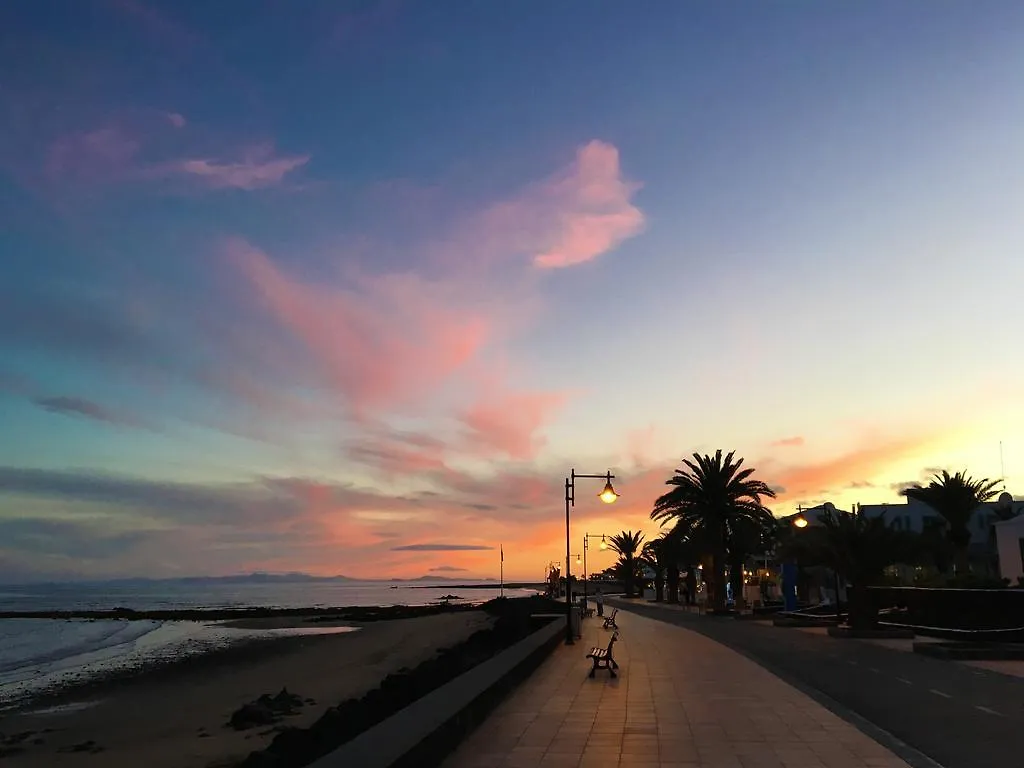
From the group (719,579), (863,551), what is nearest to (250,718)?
(863,551)

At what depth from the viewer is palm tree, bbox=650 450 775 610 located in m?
43.1

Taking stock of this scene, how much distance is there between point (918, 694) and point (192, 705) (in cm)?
2008

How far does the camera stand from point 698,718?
10.8 m

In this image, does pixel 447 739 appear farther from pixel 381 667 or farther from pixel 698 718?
pixel 381 667

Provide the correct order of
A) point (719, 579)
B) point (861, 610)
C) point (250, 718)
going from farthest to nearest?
point (719, 579) → point (861, 610) → point (250, 718)

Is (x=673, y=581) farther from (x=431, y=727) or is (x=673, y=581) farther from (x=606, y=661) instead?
(x=431, y=727)

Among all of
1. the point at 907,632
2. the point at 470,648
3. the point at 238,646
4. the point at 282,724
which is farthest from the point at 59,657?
the point at 907,632

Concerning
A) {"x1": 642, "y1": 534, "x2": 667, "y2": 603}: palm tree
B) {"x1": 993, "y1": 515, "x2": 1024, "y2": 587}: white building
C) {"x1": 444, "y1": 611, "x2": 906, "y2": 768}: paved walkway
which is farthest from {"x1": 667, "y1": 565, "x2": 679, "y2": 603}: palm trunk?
{"x1": 444, "y1": 611, "x2": 906, "y2": 768}: paved walkway

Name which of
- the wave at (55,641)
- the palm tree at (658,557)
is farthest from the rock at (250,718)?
the palm tree at (658,557)

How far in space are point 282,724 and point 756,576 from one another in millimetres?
61084

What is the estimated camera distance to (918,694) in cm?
1382

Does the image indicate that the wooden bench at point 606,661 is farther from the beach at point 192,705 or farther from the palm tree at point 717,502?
the palm tree at point 717,502

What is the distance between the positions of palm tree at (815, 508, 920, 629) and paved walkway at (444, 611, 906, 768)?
45.9ft

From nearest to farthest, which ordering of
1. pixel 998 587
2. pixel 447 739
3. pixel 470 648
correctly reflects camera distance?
pixel 447 739 < pixel 998 587 < pixel 470 648
